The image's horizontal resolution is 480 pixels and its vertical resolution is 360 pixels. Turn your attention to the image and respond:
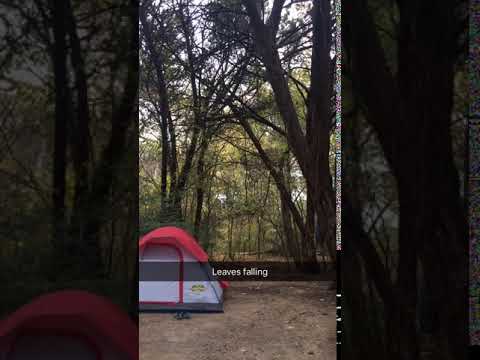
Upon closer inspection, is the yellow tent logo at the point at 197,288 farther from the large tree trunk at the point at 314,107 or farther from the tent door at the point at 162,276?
the large tree trunk at the point at 314,107

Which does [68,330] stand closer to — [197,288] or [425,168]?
[425,168]

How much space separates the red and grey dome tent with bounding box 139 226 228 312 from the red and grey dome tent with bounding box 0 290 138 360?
→ 6.51 feet

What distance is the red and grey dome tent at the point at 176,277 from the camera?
3.31 m

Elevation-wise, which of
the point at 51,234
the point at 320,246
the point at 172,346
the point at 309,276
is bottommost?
the point at 172,346

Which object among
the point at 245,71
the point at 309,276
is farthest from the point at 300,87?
the point at 309,276

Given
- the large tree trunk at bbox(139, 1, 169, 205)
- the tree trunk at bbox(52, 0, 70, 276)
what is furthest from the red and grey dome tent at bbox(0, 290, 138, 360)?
the large tree trunk at bbox(139, 1, 169, 205)

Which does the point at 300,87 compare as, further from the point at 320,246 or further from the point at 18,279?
the point at 18,279

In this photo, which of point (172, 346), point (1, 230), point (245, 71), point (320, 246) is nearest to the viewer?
point (1, 230)

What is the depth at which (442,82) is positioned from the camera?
1.27 m

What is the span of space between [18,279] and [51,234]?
0.22 metres

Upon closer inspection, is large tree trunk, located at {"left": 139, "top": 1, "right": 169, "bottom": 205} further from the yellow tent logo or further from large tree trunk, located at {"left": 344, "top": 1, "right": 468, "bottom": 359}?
large tree trunk, located at {"left": 344, "top": 1, "right": 468, "bottom": 359}

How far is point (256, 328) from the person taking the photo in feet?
9.37

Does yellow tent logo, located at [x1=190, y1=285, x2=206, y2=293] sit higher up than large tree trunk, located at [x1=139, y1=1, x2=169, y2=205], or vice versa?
large tree trunk, located at [x1=139, y1=1, x2=169, y2=205]

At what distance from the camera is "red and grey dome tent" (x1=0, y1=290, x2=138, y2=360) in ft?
4.12
